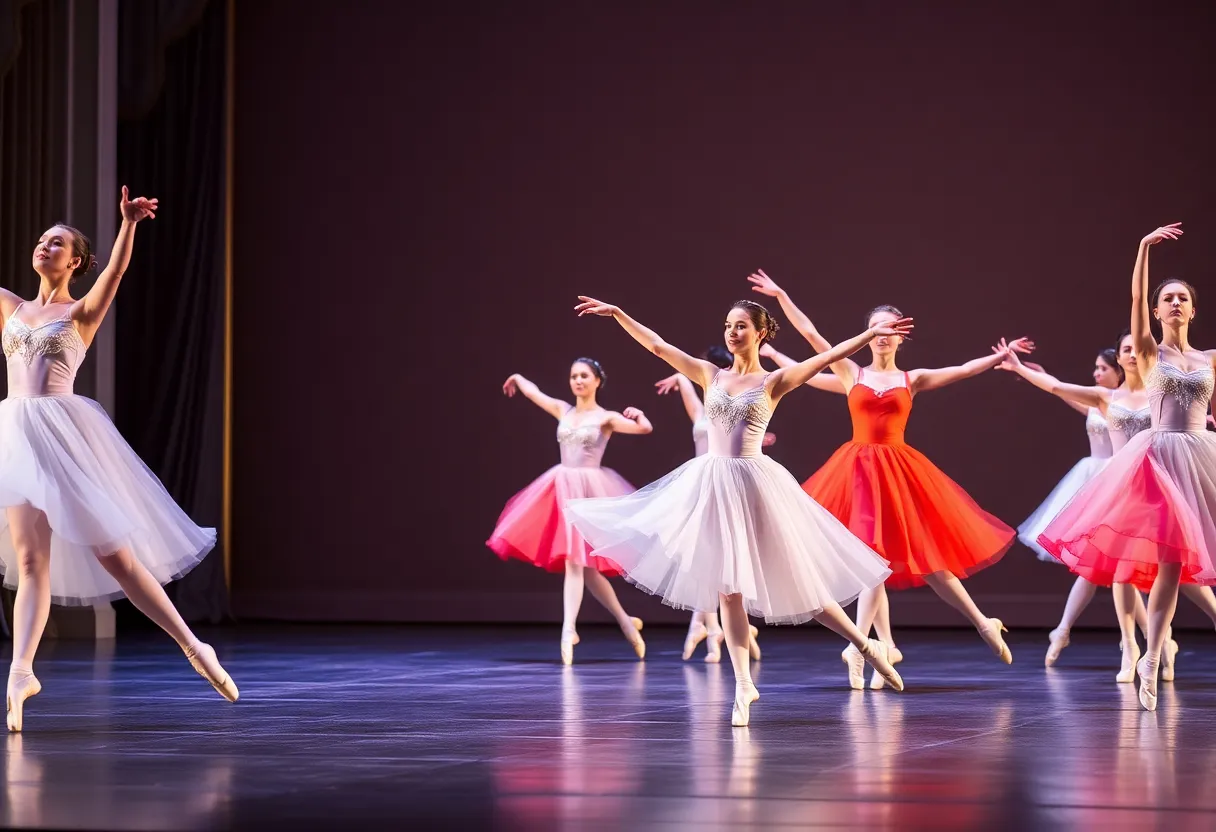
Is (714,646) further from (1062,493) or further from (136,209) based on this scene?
(136,209)

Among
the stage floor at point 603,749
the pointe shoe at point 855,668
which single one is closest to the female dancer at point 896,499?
the pointe shoe at point 855,668

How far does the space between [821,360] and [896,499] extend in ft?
3.89

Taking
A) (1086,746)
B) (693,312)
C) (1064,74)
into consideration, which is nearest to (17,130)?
(693,312)

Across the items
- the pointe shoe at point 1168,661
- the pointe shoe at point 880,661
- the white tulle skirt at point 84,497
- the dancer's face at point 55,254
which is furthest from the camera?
the pointe shoe at point 1168,661

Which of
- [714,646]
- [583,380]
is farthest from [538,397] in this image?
[714,646]

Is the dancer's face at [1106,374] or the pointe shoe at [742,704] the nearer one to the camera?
the pointe shoe at [742,704]

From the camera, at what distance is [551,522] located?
6.43 meters

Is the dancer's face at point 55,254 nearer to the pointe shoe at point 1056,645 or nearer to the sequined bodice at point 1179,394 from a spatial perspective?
the sequined bodice at point 1179,394

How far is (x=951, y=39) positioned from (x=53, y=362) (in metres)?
5.89

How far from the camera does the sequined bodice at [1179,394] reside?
449 centimetres

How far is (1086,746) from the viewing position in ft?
11.2

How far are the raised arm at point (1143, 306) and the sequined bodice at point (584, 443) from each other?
2.73 m

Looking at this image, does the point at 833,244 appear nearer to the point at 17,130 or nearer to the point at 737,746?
the point at 17,130

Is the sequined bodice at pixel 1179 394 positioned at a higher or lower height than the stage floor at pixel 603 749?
higher
